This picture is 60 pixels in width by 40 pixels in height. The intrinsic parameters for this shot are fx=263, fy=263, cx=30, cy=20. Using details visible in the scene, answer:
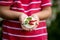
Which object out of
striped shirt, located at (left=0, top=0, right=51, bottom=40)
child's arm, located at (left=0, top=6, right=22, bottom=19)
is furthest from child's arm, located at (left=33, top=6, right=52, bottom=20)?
child's arm, located at (left=0, top=6, right=22, bottom=19)

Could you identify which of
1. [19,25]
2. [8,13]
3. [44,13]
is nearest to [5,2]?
[8,13]

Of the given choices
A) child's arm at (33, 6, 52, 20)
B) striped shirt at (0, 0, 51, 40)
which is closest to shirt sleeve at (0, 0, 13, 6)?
striped shirt at (0, 0, 51, 40)

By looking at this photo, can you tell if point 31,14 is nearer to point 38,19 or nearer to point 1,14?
point 38,19

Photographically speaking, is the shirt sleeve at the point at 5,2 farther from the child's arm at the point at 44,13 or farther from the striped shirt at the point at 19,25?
the child's arm at the point at 44,13

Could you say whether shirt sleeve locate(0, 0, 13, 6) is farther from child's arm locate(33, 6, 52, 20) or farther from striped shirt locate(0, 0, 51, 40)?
child's arm locate(33, 6, 52, 20)

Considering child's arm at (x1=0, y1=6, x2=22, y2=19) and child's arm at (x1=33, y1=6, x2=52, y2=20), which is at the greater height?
child's arm at (x1=0, y1=6, x2=22, y2=19)

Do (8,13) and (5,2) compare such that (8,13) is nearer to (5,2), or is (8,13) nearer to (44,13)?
(5,2)

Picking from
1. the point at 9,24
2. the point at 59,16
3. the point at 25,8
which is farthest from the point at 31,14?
the point at 59,16

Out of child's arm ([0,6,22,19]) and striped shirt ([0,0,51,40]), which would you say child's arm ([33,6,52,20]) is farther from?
child's arm ([0,6,22,19])

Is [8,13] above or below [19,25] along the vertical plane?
above

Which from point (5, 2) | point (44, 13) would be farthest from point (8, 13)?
point (44, 13)

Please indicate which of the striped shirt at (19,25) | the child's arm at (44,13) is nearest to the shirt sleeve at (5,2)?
the striped shirt at (19,25)
